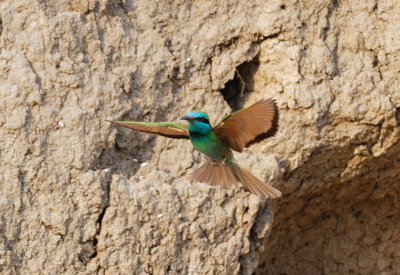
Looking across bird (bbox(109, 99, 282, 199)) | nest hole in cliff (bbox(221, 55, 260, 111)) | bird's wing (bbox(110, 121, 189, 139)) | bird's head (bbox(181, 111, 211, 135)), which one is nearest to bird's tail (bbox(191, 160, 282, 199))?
bird (bbox(109, 99, 282, 199))

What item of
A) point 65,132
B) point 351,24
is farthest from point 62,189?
point 351,24

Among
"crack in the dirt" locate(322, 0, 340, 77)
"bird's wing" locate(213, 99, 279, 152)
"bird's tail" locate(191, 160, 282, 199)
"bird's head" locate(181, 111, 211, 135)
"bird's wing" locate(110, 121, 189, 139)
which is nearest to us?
"bird's wing" locate(213, 99, 279, 152)

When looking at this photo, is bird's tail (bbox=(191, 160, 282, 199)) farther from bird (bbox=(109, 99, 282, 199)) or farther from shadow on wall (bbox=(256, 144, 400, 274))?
shadow on wall (bbox=(256, 144, 400, 274))

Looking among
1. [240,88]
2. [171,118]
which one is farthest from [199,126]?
[240,88]

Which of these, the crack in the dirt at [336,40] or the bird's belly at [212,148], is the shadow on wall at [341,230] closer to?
the crack in the dirt at [336,40]

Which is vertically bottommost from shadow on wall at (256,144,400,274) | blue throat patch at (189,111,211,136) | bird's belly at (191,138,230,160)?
shadow on wall at (256,144,400,274)

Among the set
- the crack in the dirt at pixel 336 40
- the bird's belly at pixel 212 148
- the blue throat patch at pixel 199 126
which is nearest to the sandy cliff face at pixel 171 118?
the crack in the dirt at pixel 336 40

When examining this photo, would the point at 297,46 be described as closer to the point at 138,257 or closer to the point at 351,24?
the point at 351,24

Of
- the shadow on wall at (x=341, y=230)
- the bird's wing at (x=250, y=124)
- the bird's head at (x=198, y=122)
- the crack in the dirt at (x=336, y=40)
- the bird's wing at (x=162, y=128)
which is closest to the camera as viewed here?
the bird's wing at (x=250, y=124)
